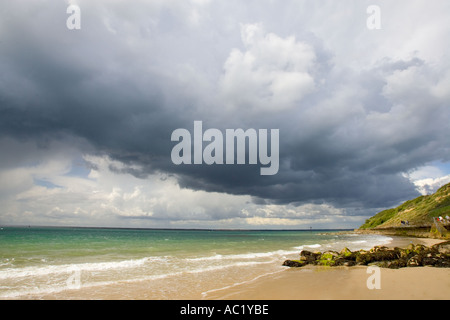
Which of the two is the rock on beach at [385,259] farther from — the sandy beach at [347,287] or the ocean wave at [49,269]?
the ocean wave at [49,269]

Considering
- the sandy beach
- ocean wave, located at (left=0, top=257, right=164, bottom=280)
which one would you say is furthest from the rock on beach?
ocean wave, located at (left=0, top=257, right=164, bottom=280)

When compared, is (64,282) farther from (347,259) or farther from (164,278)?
(347,259)

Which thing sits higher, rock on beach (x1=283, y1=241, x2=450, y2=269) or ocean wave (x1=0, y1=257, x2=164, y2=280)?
rock on beach (x1=283, y1=241, x2=450, y2=269)

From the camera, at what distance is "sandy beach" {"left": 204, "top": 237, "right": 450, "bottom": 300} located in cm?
914

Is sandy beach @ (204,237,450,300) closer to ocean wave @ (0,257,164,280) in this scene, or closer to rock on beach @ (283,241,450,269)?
rock on beach @ (283,241,450,269)

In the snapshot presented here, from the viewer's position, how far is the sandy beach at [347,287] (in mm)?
9141

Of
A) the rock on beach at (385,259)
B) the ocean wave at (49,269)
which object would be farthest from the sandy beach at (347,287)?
the ocean wave at (49,269)

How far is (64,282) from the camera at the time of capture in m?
13.0

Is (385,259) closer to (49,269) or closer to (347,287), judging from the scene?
(347,287)
